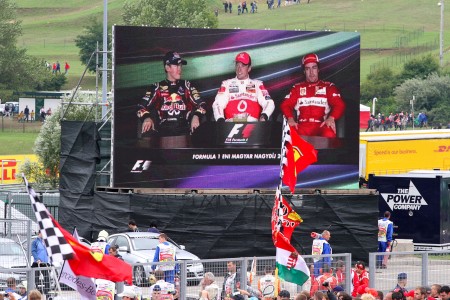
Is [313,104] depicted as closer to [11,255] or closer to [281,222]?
[11,255]

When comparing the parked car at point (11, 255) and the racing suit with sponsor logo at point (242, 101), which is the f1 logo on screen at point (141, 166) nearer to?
the racing suit with sponsor logo at point (242, 101)

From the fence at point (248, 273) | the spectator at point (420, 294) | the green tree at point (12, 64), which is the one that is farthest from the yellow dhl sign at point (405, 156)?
the green tree at point (12, 64)

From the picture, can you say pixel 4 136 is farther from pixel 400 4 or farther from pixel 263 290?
pixel 400 4

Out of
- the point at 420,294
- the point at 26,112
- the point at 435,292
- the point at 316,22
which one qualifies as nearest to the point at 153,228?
the point at 435,292

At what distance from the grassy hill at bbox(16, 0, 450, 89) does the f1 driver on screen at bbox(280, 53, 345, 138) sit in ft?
276

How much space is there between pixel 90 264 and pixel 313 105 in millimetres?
16650

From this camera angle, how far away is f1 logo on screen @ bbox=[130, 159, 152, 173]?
97.3 ft

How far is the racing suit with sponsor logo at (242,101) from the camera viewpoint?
30062 millimetres

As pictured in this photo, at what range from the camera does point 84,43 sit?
11712cm

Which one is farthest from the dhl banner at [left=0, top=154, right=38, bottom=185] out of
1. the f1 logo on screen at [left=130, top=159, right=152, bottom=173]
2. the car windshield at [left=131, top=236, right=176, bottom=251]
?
the car windshield at [left=131, top=236, right=176, bottom=251]

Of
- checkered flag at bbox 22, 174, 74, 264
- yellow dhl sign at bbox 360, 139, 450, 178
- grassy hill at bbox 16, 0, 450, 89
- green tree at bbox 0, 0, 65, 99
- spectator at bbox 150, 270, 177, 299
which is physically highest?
grassy hill at bbox 16, 0, 450, 89

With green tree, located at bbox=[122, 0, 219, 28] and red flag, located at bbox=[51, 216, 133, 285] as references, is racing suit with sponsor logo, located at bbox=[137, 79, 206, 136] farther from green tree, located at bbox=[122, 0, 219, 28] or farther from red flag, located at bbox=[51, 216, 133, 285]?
green tree, located at bbox=[122, 0, 219, 28]

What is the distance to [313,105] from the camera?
100 feet

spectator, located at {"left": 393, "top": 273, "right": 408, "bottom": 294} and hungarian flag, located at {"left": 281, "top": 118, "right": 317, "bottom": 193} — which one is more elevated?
hungarian flag, located at {"left": 281, "top": 118, "right": 317, "bottom": 193}
